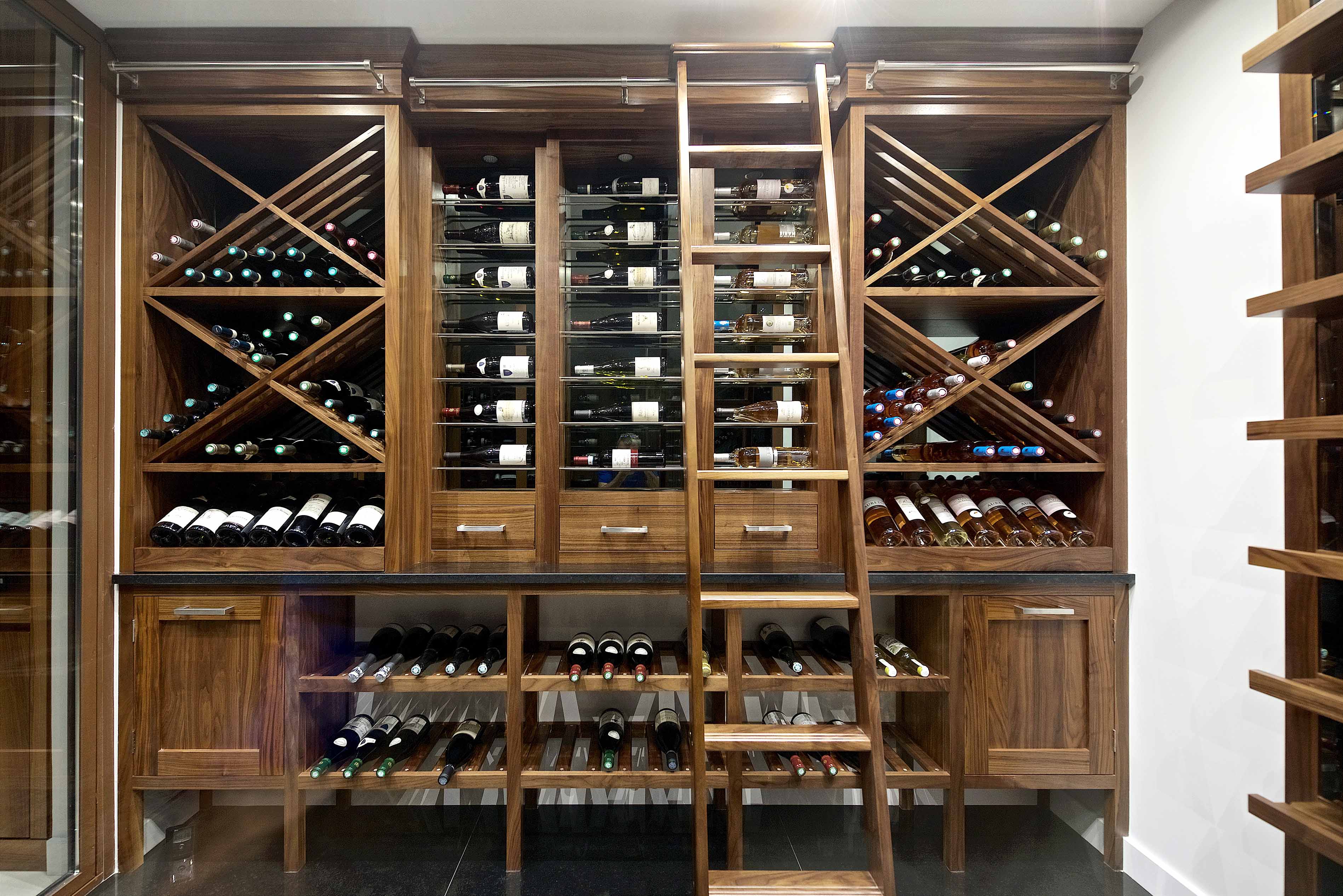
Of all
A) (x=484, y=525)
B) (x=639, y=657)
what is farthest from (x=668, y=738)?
(x=484, y=525)

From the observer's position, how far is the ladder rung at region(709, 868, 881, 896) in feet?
3.96

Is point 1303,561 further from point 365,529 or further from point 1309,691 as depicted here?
point 365,529

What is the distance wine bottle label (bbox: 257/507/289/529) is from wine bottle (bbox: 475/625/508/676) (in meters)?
0.72

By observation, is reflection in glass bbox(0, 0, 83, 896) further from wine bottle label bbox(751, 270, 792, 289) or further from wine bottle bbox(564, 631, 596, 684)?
Result: wine bottle label bbox(751, 270, 792, 289)

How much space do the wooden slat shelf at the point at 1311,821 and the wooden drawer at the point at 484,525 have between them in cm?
178

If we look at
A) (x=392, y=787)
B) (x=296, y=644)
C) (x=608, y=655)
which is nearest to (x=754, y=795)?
(x=608, y=655)

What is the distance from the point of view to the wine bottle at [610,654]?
5.88 feet

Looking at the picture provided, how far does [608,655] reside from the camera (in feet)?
6.16

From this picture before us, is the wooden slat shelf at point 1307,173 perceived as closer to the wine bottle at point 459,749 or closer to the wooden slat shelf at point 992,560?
the wooden slat shelf at point 992,560

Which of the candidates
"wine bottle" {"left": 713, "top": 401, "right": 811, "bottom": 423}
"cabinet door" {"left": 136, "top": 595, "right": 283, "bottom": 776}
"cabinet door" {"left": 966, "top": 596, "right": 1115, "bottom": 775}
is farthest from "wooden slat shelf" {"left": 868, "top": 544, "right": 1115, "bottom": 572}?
"cabinet door" {"left": 136, "top": 595, "right": 283, "bottom": 776}

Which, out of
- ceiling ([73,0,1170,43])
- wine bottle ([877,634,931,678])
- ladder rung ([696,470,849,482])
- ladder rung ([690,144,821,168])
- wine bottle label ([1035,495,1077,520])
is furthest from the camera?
wine bottle label ([1035,495,1077,520])

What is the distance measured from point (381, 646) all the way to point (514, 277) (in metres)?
1.26

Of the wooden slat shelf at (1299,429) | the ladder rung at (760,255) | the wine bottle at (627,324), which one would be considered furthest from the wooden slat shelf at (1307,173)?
the wine bottle at (627,324)

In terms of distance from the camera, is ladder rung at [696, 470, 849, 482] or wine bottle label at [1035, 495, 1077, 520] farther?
wine bottle label at [1035, 495, 1077, 520]
